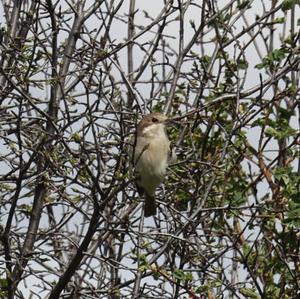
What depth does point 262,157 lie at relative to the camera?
23.2 ft

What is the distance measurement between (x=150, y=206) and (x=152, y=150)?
0.49m

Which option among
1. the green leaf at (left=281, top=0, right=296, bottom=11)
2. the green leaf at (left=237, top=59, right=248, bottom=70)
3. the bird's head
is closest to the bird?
the bird's head

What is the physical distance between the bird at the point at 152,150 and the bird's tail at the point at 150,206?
99mm

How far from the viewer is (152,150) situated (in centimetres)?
604

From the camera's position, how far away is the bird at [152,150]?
19.5 feet

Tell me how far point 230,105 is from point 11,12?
2207 mm

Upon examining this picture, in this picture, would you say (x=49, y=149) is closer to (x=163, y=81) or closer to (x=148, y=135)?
(x=148, y=135)

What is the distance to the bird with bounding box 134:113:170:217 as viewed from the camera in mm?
5957

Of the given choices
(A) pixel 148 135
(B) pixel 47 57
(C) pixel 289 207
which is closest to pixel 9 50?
(B) pixel 47 57

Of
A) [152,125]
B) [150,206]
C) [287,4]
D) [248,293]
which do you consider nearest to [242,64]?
[287,4]

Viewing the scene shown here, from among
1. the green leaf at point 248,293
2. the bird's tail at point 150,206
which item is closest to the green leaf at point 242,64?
the bird's tail at point 150,206

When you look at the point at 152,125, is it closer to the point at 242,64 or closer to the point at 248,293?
the point at 242,64

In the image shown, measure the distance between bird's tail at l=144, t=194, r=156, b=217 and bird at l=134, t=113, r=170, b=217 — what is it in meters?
0.10

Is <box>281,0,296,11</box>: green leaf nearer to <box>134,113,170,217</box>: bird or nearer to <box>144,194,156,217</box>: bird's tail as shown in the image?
<box>134,113,170,217</box>: bird
